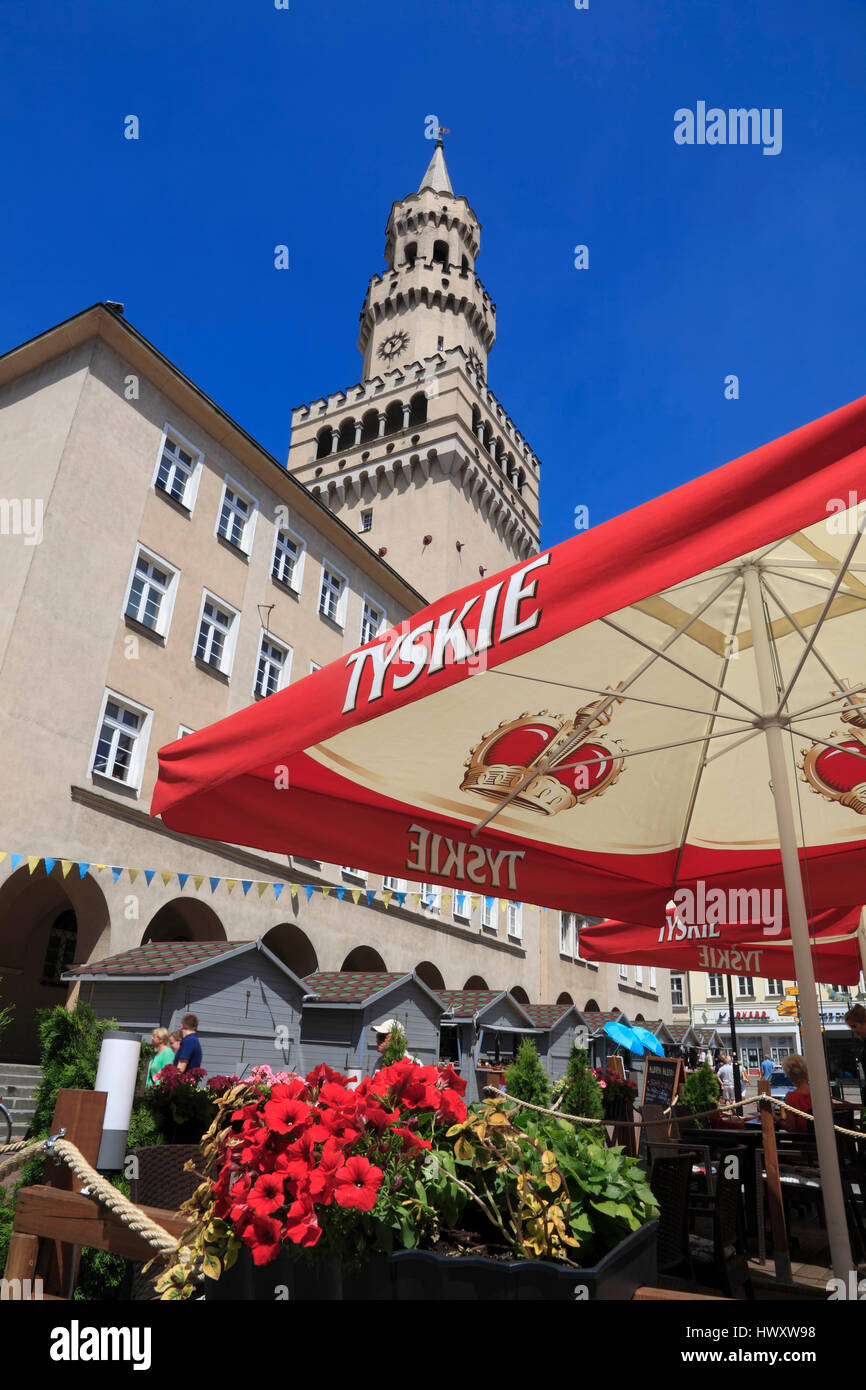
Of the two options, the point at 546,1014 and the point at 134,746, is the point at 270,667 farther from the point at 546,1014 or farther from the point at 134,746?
the point at 546,1014

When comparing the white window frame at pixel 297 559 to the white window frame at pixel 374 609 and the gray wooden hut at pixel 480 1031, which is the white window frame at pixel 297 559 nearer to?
the white window frame at pixel 374 609

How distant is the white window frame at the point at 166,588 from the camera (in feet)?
61.7

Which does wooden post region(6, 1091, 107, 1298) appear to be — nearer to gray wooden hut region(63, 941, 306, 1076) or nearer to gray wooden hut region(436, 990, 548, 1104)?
gray wooden hut region(63, 941, 306, 1076)

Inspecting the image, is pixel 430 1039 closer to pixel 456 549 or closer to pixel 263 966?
pixel 263 966

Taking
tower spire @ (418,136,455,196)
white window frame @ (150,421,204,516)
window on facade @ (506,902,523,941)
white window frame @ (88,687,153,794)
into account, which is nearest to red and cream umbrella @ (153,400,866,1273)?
white window frame @ (88,687,153,794)

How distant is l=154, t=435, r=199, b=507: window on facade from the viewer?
20578 mm

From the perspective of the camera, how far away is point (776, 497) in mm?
2324

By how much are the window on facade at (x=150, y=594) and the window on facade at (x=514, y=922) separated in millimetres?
19352

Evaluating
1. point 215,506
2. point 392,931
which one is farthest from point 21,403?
point 392,931

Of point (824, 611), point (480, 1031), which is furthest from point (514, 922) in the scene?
point (824, 611)

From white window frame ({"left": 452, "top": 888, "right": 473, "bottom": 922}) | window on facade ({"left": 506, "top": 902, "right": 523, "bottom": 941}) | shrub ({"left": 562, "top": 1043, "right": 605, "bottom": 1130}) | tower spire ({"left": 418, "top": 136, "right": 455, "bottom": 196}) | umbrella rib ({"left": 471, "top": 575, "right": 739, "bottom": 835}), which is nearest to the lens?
umbrella rib ({"left": 471, "top": 575, "right": 739, "bottom": 835})

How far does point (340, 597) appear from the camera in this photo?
27.7 metres

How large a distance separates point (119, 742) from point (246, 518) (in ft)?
27.6

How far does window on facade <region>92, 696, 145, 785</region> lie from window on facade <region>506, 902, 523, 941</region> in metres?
19.1
